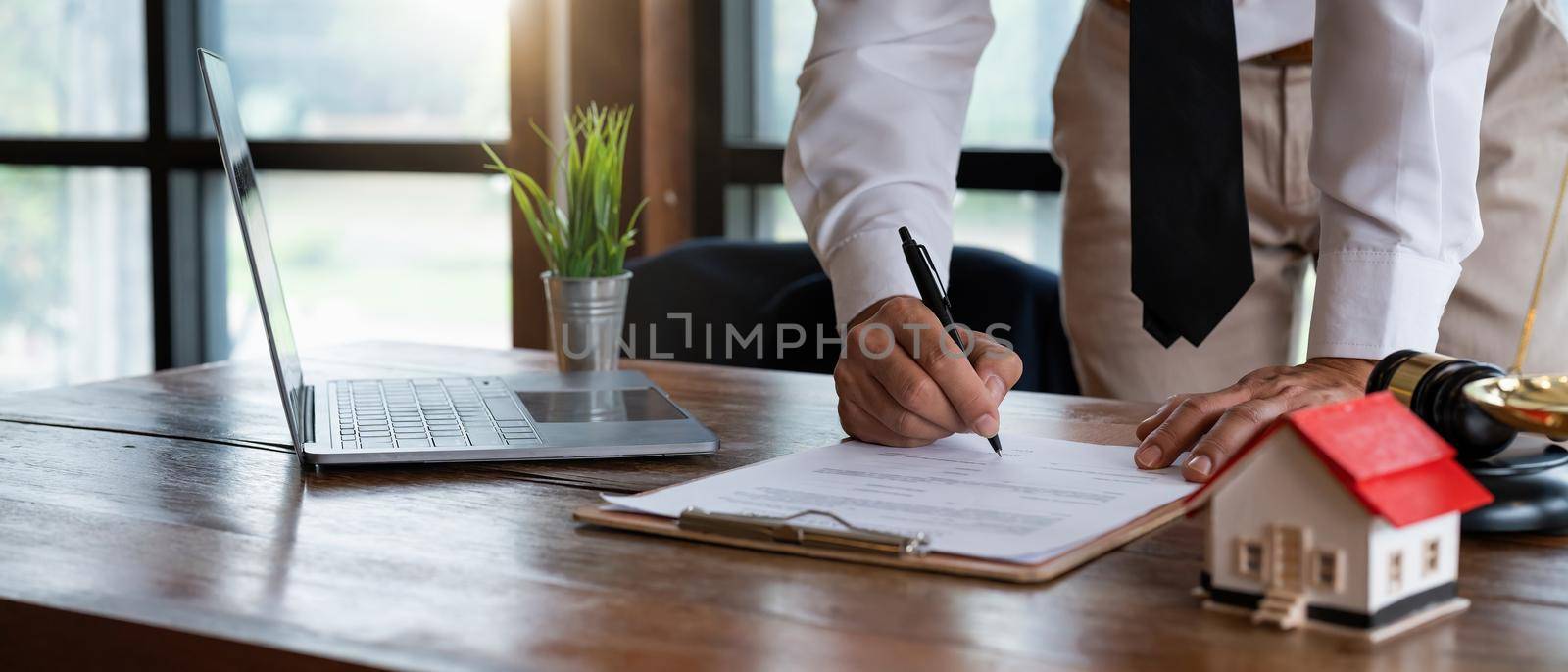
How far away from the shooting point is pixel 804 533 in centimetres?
77

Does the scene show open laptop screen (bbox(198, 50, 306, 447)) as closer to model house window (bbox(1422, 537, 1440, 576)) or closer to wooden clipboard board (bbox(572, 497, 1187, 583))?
wooden clipboard board (bbox(572, 497, 1187, 583))

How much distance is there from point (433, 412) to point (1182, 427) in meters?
0.64

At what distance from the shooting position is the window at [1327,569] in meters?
0.61

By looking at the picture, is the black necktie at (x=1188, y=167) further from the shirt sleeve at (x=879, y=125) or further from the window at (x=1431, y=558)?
the window at (x=1431, y=558)

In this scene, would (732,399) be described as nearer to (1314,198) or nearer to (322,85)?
(1314,198)

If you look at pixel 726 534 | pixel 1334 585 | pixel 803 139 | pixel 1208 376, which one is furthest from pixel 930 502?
pixel 1208 376

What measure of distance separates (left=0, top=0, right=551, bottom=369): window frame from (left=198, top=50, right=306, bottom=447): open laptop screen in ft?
7.32

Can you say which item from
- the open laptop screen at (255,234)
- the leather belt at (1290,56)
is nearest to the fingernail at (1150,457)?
the open laptop screen at (255,234)

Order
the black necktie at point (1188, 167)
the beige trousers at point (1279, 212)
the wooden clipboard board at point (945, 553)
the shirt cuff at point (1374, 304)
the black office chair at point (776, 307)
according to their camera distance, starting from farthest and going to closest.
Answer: the black office chair at point (776, 307) < the beige trousers at point (1279, 212) < the black necktie at point (1188, 167) < the shirt cuff at point (1374, 304) < the wooden clipboard board at point (945, 553)

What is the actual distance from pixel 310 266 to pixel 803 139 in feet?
8.70

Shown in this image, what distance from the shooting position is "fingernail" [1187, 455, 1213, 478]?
3.01 ft

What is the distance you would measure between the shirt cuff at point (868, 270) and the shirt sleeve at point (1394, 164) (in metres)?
0.38

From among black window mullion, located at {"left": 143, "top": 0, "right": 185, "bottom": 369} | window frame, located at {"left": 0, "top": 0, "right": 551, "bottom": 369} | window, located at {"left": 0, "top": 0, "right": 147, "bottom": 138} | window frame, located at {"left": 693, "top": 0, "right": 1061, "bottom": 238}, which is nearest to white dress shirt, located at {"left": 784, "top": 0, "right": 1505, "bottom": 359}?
window frame, located at {"left": 693, "top": 0, "right": 1061, "bottom": 238}

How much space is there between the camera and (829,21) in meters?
1.53
